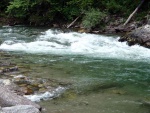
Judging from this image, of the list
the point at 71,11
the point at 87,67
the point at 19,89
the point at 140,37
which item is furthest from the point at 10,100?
the point at 71,11

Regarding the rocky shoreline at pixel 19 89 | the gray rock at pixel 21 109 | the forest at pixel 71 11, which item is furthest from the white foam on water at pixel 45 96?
the forest at pixel 71 11

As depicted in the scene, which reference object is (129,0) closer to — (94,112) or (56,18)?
(56,18)

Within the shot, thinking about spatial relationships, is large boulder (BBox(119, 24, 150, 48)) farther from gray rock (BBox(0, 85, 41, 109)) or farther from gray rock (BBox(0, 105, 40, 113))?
gray rock (BBox(0, 105, 40, 113))

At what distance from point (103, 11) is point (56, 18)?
4.00 meters

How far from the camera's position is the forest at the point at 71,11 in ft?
67.4

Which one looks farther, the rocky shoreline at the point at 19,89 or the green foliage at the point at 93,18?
the green foliage at the point at 93,18

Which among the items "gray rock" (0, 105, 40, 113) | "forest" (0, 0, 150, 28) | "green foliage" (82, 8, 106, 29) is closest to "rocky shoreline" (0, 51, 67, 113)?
"gray rock" (0, 105, 40, 113)

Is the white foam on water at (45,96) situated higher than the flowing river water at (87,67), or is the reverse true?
the white foam on water at (45,96)

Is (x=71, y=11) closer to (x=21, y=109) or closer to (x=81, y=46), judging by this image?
(x=81, y=46)

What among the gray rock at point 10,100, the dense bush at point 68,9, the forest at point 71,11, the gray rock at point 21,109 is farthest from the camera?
the dense bush at point 68,9

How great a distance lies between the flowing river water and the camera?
7.41 meters

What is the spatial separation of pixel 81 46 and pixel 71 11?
8.12 meters

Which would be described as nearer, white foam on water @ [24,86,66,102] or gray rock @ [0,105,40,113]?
gray rock @ [0,105,40,113]

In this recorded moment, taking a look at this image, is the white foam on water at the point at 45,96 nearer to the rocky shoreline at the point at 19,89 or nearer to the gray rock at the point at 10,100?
the rocky shoreline at the point at 19,89
